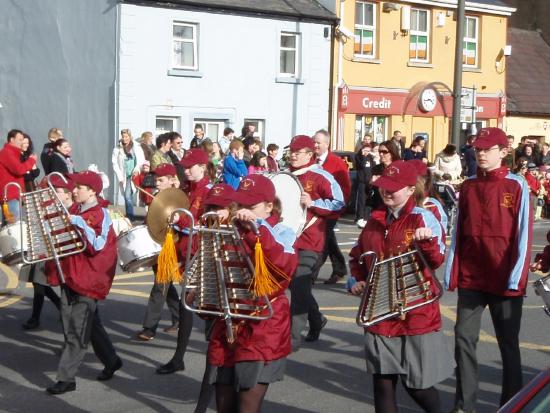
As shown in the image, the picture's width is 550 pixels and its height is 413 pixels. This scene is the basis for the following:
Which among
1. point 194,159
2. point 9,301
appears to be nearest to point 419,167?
point 194,159

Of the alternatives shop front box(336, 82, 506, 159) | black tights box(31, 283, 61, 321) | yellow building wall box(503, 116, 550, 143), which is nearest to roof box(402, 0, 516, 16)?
shop front box(336, 82, 506, 159)

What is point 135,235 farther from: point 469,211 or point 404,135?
point 404,135

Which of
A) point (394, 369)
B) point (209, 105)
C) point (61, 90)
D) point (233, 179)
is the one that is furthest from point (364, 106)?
point (394, 369)

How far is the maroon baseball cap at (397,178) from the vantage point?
6.53 m

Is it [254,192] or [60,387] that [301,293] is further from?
[254,192]

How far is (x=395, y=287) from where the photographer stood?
645 centimetres

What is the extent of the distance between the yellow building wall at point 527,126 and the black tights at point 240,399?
115ft

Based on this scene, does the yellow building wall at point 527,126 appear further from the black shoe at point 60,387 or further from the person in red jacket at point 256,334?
the person in red jacket at point 256,334

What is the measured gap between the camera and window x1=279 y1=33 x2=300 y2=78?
32219mm

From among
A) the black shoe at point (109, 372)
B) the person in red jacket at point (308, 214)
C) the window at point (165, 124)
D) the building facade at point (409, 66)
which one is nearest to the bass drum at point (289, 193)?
the person in red jacket at point (308, 214)

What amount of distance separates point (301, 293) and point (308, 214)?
677 millimetres

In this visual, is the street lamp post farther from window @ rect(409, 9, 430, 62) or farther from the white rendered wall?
window @ rect(409, 9, 430, 62)

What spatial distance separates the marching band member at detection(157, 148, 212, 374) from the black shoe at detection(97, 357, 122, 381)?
0.35 meters

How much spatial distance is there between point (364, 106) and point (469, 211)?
89.8 ft
